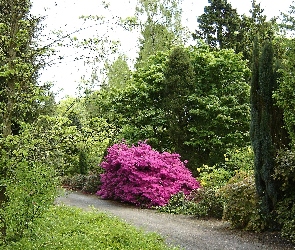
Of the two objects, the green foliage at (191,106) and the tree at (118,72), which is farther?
the tree at (118,72)

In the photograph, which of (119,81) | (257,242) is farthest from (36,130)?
(119,81)

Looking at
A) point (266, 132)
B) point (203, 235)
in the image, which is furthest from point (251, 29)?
point (203, 235)

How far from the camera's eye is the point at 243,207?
7547 millimetres

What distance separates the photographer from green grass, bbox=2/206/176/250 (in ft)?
13.8

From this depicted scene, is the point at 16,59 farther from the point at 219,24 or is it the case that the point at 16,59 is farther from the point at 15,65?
the point at 219,24

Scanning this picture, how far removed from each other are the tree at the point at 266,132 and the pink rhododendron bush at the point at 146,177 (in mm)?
4262

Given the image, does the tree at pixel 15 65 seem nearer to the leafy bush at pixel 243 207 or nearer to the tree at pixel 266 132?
the tree at pixel 266 132

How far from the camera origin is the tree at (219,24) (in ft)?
68.4

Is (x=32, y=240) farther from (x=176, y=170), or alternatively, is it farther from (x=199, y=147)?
(x=199, y=147)

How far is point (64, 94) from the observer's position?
5723 millimetres

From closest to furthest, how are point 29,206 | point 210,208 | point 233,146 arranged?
point 29,206 → point 210,208 → point 233,146

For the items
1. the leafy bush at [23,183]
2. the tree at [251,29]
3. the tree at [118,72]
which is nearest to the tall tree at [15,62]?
the leafy bush at [23,183]

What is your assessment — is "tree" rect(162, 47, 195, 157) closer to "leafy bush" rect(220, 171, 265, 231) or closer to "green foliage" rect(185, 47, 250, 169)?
"green foliage" rect(185, 47, 250, 169)

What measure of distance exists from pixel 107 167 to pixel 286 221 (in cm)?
708
